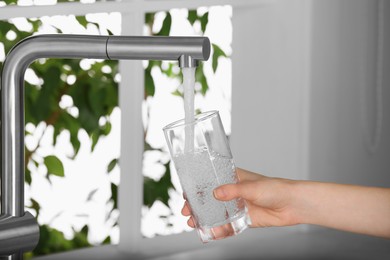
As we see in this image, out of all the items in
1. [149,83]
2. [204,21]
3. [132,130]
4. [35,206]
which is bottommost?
[35,206]

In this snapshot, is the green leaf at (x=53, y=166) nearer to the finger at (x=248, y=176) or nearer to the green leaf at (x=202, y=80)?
the green leaf at (x=202, y=80)

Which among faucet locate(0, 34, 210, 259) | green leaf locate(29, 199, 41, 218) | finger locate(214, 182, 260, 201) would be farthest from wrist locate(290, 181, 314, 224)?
green leaf locate(29, 199, 41, 218)

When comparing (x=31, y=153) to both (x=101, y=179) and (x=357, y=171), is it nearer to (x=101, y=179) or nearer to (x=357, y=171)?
(x=101, y=179)

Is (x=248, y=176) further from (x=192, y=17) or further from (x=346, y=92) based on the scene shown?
(x=192, y=17)

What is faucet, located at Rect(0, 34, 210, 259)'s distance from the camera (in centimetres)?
101

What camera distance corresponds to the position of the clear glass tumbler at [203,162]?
1161 millimetres

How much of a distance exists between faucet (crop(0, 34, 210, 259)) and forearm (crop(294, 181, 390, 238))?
1.80 feet

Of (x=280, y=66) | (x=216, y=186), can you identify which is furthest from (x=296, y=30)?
(x=216, y=186)

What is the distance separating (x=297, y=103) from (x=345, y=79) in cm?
16

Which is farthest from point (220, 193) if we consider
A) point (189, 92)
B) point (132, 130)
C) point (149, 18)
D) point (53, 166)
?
point (149, 18)

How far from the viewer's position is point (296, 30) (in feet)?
7.63

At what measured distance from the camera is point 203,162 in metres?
1.16

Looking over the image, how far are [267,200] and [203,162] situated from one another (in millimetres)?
329

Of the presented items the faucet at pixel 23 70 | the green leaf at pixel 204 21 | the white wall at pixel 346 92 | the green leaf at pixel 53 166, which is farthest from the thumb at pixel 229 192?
the green leaf at pixel 204 21
